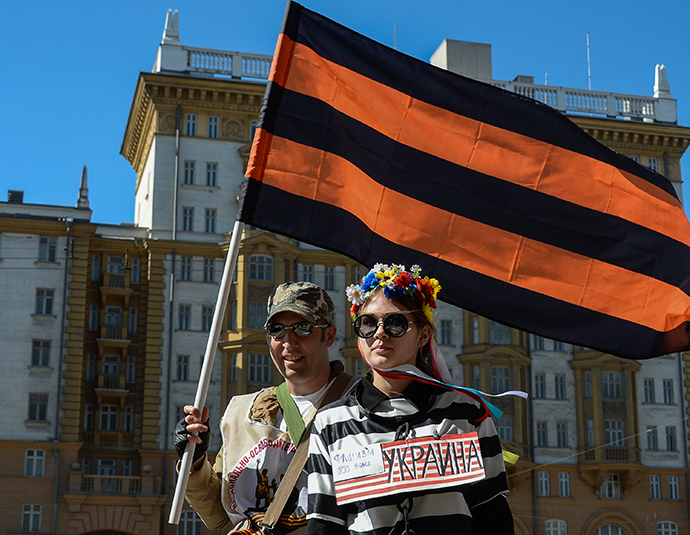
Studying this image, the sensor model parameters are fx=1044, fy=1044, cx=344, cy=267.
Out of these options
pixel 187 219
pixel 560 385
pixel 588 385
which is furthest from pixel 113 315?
pixel 588 385

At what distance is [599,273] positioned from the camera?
7.11 m

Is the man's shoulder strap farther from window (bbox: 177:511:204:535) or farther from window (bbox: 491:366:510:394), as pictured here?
window (bbox: 491:366:510:394)

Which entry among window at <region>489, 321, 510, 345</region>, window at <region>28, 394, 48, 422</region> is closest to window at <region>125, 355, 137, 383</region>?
window at <region>28, 394, 48, 422</region>

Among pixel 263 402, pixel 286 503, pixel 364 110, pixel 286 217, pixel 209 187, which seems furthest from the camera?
pixel 209 187

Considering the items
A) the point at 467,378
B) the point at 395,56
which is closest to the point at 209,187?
the point at 467,378

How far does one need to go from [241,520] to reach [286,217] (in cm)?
184

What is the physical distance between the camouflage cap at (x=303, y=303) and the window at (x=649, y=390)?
46813mm

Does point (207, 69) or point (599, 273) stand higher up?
point (207, 69)

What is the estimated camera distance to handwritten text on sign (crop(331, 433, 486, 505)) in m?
4.46

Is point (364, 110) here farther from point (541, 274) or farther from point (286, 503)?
point (286, 503)

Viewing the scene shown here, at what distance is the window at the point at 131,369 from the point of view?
45500 millimetres

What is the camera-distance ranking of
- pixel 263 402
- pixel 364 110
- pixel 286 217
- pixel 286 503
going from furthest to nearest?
pixel 364 110
pixel 286 217
pixel 263 402
pixel 286 503

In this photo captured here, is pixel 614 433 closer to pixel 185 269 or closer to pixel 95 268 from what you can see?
pixel 185 269

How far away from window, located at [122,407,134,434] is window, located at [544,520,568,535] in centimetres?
1885
